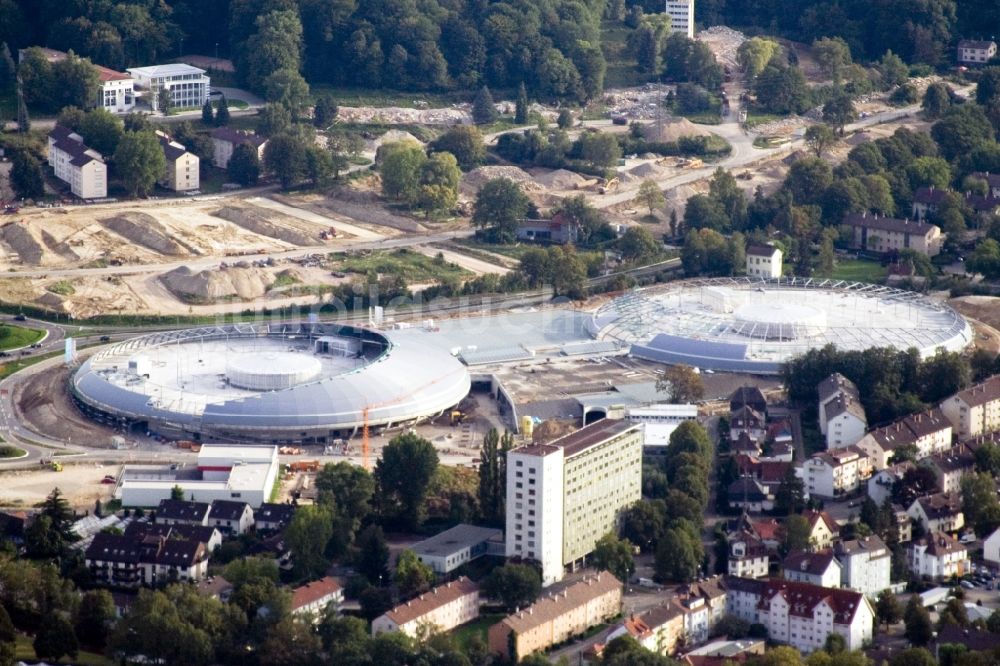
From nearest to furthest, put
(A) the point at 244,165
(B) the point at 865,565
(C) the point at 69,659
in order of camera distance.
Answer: (C) the point at 69,659 → (B) the point at 865,565 → (A) the point at 244,165

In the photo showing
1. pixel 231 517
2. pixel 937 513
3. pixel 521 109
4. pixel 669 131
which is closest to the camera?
pixel 231 517

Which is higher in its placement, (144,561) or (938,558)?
(144,561)

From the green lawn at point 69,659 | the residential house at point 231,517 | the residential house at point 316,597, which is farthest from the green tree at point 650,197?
the green lawn at point 69,659

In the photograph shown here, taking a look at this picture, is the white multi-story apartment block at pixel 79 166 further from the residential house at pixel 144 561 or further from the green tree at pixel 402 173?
the residential house at pixel 144 561

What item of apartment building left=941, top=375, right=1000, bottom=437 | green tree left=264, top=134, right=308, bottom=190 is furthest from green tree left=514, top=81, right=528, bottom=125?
apartment building left=941, top=375, right=1000, bottom=437

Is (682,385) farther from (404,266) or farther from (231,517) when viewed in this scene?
(404,266)

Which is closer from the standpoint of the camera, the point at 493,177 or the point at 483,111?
the point at 493,177

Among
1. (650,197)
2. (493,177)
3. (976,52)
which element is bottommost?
(650,197)

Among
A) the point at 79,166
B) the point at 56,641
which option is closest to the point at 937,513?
the point at 56,641
